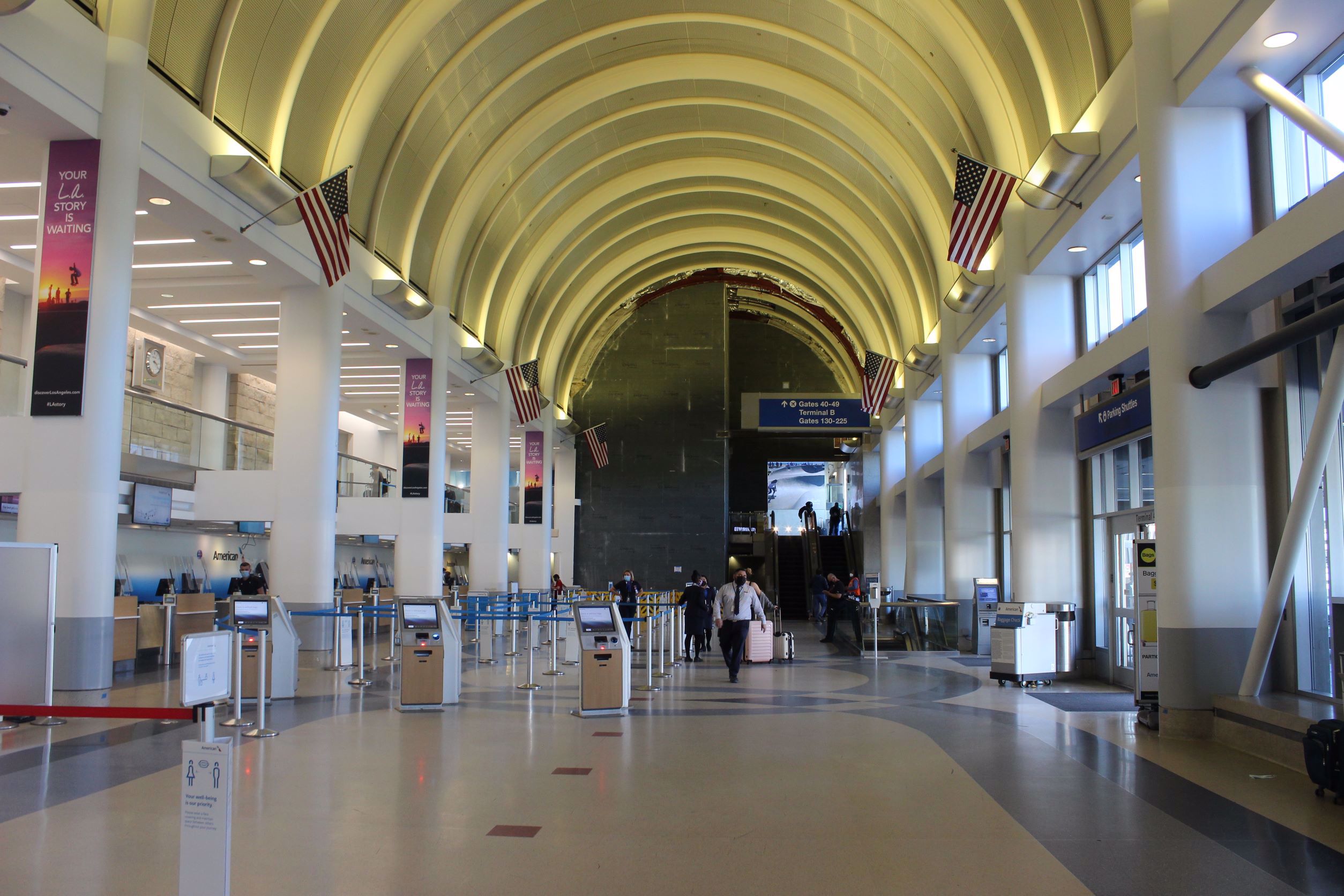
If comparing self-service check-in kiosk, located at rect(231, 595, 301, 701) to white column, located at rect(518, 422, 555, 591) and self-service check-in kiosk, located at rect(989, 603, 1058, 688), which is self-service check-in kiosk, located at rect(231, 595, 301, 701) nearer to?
self-service check-in kiosk, located at rect(989, 603, 1058, 688)

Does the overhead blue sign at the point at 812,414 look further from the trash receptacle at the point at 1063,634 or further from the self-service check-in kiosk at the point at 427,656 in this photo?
the self-service check-in kiosk at the point at 427,656

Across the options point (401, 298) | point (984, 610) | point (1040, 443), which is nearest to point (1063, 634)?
point (1040, 443)

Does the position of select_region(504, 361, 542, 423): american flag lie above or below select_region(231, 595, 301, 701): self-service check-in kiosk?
above

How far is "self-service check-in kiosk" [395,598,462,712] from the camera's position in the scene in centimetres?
1105

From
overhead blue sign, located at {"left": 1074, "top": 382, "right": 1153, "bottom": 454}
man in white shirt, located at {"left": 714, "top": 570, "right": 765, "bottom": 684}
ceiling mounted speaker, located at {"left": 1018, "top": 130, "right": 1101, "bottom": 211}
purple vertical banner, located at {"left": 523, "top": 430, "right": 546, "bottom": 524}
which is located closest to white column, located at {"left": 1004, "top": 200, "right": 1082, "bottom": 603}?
overhead blue sign, located at {"left": 1074, "top": 382, "right": 1153, "bottom": 454}

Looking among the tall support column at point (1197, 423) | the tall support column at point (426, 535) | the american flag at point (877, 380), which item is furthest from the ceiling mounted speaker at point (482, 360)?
the tall support column at point (1197, 423)

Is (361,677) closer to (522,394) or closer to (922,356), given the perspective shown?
(522,394)

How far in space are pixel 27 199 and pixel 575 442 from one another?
27.9 meters

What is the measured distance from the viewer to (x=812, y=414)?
33.2 metres

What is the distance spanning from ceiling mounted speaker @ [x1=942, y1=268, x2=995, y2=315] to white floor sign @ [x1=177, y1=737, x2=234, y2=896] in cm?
1610

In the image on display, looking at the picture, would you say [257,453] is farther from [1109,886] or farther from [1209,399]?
[1109,886]

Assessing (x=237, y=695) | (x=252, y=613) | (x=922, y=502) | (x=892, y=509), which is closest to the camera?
(x=237, y=695)

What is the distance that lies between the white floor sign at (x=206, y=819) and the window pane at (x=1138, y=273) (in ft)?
43.4

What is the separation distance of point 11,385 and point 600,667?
9.32 metres
